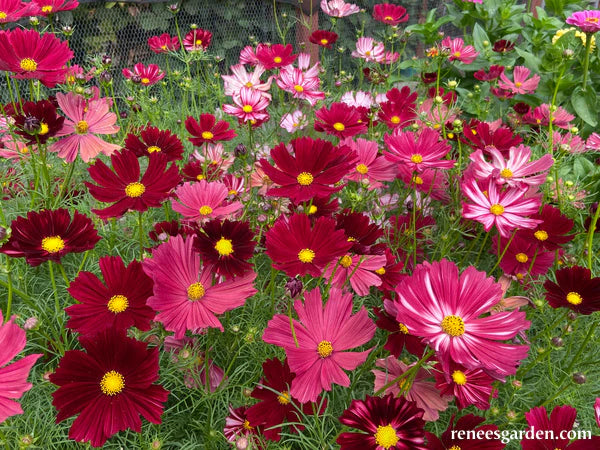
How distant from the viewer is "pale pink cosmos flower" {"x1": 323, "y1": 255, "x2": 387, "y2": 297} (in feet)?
2.55

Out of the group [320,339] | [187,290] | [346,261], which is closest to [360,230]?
[346,261]

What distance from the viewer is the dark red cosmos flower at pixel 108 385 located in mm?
541

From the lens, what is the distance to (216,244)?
0.64 m

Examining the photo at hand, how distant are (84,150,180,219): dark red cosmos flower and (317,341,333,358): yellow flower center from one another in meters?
0.32

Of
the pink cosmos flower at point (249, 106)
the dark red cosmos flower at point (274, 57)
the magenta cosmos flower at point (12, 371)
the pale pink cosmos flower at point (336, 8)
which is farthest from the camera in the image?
the pale pink cosmos flower at point (336, 8)

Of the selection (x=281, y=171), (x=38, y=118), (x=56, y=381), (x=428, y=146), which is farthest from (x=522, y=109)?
(x=56, y=381)

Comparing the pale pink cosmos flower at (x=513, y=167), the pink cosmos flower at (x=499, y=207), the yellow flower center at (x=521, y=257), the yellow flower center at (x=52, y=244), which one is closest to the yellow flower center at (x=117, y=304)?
the yellow flower center at (x=52, y=244)

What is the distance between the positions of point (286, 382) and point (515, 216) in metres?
0.48

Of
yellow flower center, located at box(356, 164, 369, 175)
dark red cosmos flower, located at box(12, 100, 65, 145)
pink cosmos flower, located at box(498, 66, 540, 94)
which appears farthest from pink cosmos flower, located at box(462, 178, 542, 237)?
pink cosmos flower, located at box(498, 66, 540, 94)

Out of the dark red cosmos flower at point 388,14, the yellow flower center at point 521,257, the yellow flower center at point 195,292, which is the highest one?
the dark red cosmos flower at point 388,14

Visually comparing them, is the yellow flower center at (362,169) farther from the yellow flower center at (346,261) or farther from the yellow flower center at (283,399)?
the yellow flower center at (283,399)

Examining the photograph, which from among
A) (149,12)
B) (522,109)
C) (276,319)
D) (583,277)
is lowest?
(276,319)

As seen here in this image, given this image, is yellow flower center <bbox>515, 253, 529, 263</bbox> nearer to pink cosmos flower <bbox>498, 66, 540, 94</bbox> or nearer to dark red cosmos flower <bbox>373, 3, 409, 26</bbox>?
pink cosmos flower <bbox>498, 66, 540, 94</bbox>

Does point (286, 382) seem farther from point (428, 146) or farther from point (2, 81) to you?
point (2, 81)
